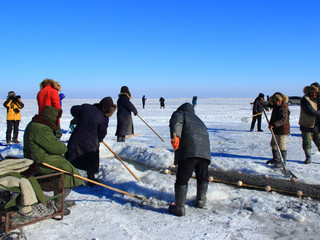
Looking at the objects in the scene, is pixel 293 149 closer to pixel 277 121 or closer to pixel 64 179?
pixel 277 121

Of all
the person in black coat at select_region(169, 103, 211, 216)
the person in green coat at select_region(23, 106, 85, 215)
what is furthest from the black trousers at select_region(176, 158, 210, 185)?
the person in green coat at select_region(23, 106, 85, 215)

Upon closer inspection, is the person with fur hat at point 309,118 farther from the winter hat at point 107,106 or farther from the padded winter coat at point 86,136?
the padded winter coat at point 86,136

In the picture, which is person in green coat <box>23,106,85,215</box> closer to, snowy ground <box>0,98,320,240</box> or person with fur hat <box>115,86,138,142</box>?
snowy ground <box>0,98,320,240</box>

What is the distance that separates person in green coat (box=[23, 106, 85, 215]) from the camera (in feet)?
10.6

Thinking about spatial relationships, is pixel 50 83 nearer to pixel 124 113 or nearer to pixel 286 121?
pixel 124 113

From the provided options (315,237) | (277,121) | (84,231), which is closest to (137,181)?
(84,231)

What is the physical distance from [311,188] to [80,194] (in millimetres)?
3405

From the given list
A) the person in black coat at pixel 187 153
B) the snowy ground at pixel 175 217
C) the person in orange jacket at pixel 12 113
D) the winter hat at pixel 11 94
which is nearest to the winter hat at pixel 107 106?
the snowy ground at pixel 175 217

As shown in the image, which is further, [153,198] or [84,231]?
[153,198]

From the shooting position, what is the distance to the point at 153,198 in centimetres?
409

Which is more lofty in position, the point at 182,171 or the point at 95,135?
the point at 95,135

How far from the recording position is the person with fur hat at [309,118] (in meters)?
6.06

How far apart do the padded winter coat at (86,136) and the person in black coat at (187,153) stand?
136 cm

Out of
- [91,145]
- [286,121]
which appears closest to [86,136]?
[91,145]
